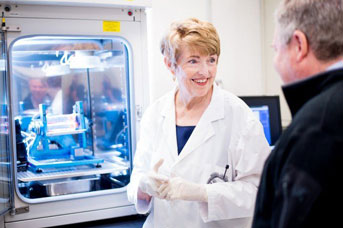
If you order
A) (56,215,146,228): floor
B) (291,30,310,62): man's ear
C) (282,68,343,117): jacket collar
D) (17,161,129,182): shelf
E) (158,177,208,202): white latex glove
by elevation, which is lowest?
(56,215,146,228): floor

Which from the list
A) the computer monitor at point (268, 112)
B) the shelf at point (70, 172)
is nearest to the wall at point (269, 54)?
the computer monitor at point (268, 112)

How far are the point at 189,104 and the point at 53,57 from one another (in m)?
1.29

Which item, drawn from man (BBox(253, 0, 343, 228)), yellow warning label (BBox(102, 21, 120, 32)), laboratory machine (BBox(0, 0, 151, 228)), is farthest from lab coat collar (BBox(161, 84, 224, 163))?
yellow warning label (BBox(102, 21, 120, 32))

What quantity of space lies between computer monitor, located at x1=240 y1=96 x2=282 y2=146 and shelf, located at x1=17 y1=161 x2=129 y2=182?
3.59 ft

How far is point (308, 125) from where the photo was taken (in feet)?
2.05

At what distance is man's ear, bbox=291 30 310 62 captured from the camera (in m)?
0.71

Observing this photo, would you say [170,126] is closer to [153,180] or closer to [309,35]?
[153,180]

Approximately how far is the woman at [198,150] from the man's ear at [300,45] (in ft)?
2.18

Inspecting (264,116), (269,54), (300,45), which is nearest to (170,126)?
(300,45)

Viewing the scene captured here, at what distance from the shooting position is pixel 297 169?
620mm

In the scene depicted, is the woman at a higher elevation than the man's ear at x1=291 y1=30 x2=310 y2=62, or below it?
below

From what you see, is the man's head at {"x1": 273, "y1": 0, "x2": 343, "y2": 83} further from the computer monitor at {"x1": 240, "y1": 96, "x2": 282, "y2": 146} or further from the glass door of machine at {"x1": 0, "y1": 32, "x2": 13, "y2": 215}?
the computer monitor at {"x1": 240, "y1": 96, "x2": 282, "y2": 146}

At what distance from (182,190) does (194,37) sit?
0.61 metres

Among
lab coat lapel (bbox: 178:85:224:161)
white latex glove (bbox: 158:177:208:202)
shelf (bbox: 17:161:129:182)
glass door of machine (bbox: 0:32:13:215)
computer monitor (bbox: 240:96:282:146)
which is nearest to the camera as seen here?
white latex glove (bbox: 158:177:208:202)
